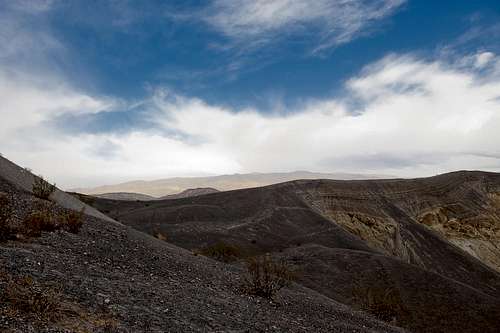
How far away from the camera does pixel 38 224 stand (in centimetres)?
947

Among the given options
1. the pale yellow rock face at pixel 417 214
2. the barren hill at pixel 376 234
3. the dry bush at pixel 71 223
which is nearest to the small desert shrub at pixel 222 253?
the barren hill at pixel 376 234

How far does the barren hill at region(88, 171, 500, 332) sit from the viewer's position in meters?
19.8

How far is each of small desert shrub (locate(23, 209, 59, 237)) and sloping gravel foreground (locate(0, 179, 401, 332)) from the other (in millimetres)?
219

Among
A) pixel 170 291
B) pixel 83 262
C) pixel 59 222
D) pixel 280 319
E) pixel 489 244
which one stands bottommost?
pixel 489 244

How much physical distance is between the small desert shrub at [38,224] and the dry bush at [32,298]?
355 cm

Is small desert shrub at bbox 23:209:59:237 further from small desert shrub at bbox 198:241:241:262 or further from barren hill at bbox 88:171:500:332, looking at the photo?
barren hill at bbox 88:171:500:332

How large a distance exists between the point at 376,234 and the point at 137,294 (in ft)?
131

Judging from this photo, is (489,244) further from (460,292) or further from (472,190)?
(460,292)

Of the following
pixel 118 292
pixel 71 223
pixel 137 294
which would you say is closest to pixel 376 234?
pixel 71 223

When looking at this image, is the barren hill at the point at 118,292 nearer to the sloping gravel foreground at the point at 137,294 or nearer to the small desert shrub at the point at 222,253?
the sloping gravel foreground at the point at 137,294

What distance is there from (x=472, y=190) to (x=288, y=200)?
30819 millimetres

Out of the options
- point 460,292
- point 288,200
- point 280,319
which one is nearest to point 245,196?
point 288,200

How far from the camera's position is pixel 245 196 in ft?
146

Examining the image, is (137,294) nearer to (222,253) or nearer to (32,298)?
(32,298)
